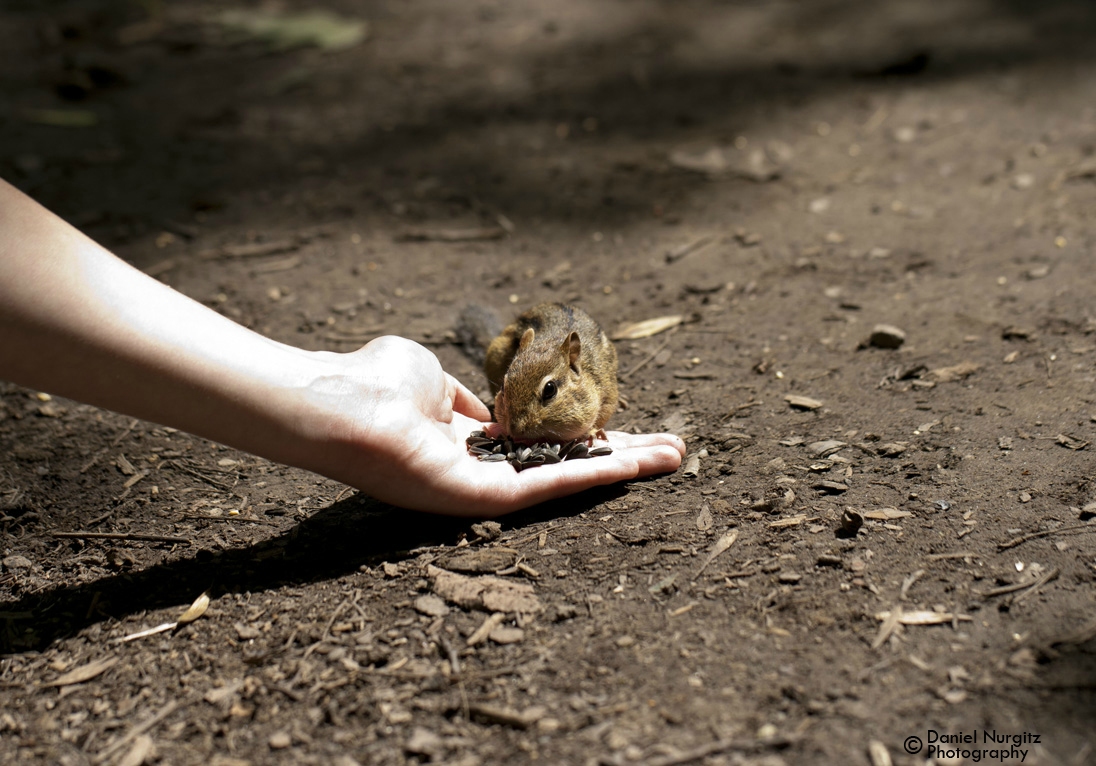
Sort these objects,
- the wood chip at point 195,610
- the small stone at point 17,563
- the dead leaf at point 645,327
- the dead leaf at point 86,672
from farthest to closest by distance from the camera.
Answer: the dead leaf at point 645,327 < the small stone at point 17,563 < the wood chip at point 195,610 < the dead leaf at point 86,672

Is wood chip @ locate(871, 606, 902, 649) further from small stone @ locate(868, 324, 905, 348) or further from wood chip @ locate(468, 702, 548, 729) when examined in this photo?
small stone @ locate(868, 324, 905, 348)

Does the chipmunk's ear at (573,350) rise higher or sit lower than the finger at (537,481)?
higher

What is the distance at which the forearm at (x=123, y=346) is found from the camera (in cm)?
220

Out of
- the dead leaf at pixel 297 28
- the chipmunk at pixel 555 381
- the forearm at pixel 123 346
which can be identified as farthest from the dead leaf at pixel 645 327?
the dead leaf at pixel 297 28

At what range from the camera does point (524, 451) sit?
299 cm

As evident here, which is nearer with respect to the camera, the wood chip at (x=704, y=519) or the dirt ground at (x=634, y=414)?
the dirt ground at (x=634, y=414)

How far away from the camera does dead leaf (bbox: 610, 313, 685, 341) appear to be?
4.07m

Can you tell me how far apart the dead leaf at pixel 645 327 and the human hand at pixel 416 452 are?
3.58ft

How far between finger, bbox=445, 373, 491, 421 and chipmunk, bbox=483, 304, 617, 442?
89 mm

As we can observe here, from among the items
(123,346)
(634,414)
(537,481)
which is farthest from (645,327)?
(123,346)

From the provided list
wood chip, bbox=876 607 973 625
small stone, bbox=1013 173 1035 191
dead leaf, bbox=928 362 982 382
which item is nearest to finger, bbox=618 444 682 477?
wood chip, bbox=876 607 973 625

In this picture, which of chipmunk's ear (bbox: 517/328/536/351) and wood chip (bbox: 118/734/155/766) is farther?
chipmunk's ear (bbox: 517/328/536/351)

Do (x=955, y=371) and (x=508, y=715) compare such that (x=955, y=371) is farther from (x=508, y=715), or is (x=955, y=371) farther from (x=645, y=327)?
(x=508, y=715)

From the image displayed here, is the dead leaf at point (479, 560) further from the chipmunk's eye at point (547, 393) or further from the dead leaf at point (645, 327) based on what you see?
the dead leaf at point (645, 327)
